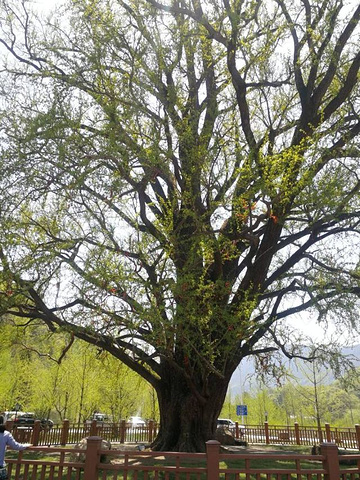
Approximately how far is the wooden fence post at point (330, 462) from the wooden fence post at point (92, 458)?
3.02 meters

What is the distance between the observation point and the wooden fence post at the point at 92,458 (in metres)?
5.09

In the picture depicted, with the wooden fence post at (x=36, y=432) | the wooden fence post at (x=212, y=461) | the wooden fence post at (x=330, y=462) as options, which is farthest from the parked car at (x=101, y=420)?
the wooden fence post at (x=330, y=462)

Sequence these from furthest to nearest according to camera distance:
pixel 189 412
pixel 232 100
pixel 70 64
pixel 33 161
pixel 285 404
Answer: pixel 285 404, pixel 232 100, pixel 189 412, pixel 70 64, pixel 33 161

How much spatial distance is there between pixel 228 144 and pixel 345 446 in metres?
15.5

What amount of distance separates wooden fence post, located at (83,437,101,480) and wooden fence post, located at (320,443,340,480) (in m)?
3.02

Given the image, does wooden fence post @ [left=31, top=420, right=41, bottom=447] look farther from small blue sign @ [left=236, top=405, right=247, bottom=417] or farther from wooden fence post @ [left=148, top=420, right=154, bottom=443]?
small blue sign @ [left=236, top=405, right=247, bottom=417]

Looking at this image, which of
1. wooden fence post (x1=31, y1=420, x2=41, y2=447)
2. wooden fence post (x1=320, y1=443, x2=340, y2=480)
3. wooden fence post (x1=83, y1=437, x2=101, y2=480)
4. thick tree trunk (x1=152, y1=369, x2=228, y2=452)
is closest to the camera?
wooden fence post (x1=83, y1=437, x2=101, y2=480)

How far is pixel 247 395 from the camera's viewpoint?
35.6 m

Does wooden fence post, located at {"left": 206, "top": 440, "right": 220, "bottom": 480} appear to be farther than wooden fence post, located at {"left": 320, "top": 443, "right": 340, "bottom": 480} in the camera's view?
No

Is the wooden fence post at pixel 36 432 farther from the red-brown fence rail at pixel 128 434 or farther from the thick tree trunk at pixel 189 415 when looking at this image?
the thick tree trunk at pixel 189 415

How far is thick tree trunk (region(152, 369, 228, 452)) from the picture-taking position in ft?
29.0

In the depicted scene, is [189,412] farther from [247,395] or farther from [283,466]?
[247,395]

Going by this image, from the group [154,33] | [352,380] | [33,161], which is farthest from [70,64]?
[352,380]

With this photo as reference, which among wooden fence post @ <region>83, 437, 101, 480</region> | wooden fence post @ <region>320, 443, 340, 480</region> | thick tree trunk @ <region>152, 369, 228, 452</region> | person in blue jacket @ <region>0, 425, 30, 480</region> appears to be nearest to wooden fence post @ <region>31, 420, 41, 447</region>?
thick tree trunk @ <region>152, 369, 228, 452</region>
